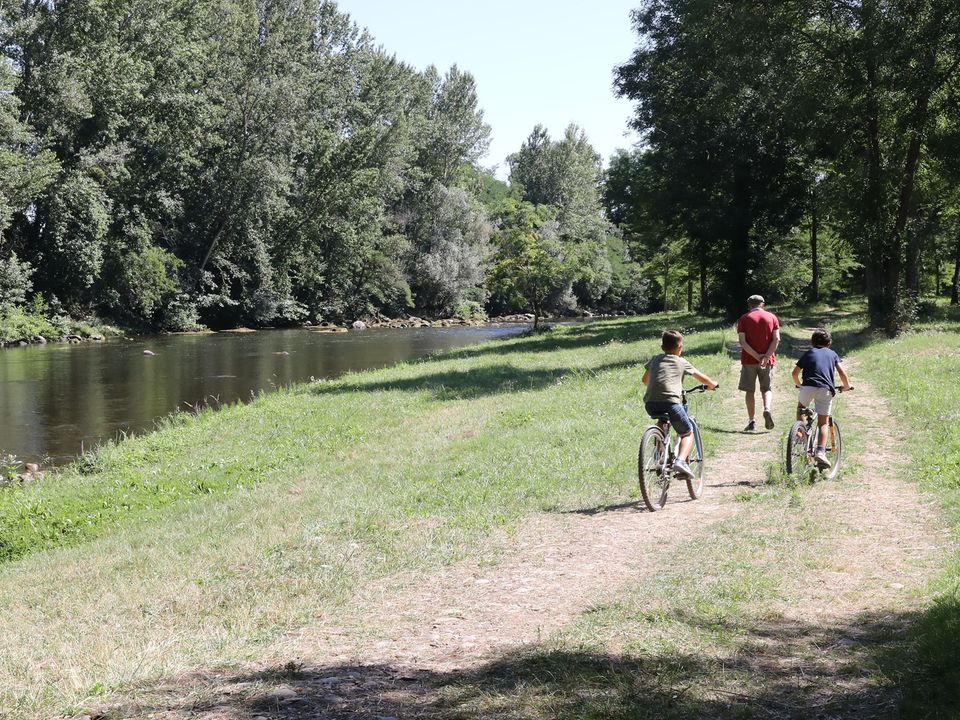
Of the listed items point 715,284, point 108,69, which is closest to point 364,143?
point 108,69

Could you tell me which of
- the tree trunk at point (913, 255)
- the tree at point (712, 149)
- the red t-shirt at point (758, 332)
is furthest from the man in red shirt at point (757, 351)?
the tree at point (712, 149)

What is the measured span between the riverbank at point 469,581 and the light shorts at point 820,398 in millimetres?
911

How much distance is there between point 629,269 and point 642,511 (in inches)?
3954

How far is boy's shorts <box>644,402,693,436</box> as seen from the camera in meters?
10.5

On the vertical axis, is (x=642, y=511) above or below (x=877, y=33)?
below

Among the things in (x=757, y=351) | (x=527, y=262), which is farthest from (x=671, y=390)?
(x=527, y=262)

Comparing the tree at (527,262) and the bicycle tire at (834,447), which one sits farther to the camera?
the tree at (527,262)

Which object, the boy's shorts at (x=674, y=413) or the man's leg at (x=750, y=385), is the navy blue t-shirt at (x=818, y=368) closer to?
the boy's shorts at (x=674, y=413)

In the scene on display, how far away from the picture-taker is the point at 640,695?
Result: 17.4 ft

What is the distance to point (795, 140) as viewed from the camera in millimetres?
34312

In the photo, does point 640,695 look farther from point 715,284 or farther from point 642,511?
point 715,284

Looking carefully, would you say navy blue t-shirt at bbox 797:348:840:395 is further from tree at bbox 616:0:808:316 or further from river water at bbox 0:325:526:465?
tree at bbox 616:0:808:316

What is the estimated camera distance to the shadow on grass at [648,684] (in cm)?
511

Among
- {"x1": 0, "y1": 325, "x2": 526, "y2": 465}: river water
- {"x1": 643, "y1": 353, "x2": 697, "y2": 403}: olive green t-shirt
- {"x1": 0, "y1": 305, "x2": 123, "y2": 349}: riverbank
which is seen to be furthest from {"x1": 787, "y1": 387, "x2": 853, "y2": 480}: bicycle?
{"x1": 0, "y1": 305, "x2": 123, "y2": 349}: riverbank
